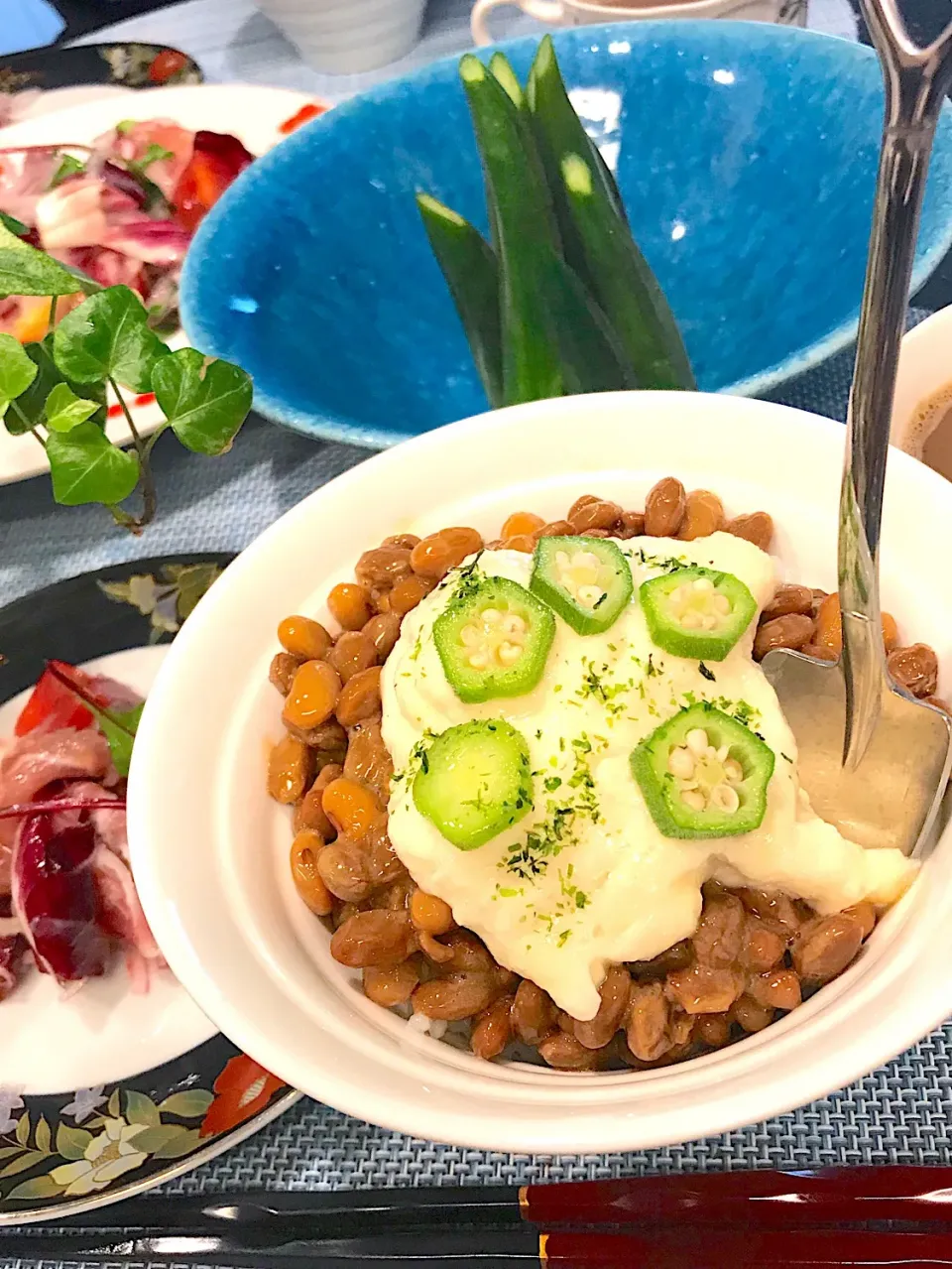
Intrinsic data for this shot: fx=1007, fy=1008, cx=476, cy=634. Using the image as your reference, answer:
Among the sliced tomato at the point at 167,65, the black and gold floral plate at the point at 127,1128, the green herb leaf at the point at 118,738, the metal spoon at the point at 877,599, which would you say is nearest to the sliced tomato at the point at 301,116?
the sliced tomato at the point at 167,65

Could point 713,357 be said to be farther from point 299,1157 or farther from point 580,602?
point 299,1157

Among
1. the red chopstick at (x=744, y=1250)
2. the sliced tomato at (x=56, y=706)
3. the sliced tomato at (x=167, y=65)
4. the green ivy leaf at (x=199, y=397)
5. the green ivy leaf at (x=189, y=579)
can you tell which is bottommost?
the red chopstick at (x=744, y=1250)

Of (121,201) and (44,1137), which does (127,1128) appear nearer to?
(44,1137)

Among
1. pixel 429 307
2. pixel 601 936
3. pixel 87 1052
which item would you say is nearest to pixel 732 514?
pixel 601 936

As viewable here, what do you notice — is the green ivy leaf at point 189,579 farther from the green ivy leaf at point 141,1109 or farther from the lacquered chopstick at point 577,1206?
the lacquered chopstick at point 577,1206

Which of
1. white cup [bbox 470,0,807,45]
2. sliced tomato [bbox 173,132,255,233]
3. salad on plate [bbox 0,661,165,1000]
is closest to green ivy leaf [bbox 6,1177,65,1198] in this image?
salad on plate [bbox 0,661,165,1000]

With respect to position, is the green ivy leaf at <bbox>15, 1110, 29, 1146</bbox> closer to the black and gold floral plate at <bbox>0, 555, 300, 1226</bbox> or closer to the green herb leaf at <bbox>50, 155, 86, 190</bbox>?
the black and gold floral plate at <bbox>0, 555, 300, 1226</bbox>

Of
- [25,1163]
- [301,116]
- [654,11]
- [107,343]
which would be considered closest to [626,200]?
[654,11]
